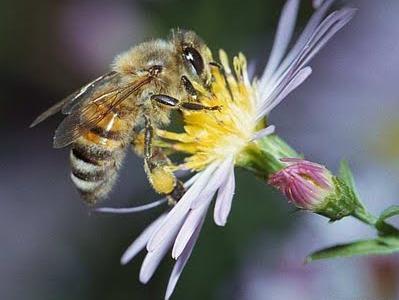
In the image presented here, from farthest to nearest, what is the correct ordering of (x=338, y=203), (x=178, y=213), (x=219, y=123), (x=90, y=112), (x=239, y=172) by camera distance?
(x=239, y=172)
(x=219, y=123)
(x=90, y=112)
(x=178, y=213)
(x=338, y=203)

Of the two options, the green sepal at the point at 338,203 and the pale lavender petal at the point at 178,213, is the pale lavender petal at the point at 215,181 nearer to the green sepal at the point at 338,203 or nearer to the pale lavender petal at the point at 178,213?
the pale lavender petal at the point at 178,213

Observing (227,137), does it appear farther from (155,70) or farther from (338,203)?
(338,203)

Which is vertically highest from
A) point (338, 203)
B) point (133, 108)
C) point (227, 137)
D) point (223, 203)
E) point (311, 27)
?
point (133, 108)

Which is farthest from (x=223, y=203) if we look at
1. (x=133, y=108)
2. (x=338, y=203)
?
(x=133, y=108)

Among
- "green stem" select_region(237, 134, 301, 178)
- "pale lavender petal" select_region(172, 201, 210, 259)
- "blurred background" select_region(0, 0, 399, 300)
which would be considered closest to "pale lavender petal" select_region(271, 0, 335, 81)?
"green stem" select_region(237, 134, 301, 178)

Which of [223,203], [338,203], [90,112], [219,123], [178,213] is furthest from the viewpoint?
[219,123]

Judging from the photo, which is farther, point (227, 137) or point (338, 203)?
point (227, 137)

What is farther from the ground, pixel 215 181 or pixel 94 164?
pixel 94 164

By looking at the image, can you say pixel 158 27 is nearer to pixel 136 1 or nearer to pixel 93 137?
pixel 136 1
